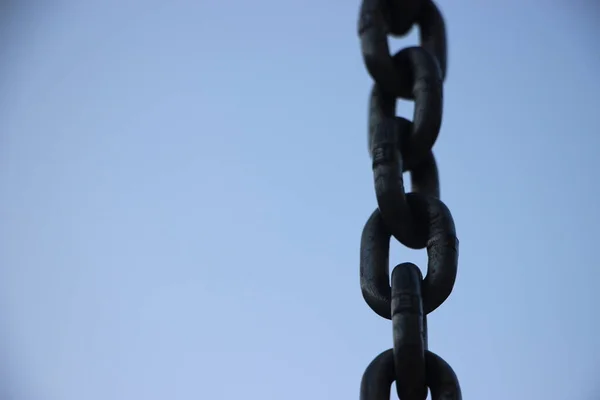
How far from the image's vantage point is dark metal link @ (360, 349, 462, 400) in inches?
80.6

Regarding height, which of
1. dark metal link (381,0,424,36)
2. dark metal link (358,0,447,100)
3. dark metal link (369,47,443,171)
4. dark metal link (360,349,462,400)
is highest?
dark metal link (381,0,424,36)

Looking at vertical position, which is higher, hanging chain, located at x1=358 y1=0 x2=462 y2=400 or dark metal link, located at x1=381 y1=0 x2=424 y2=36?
dark metal link, located at x1=381 y1=0 x2=424 y2=36

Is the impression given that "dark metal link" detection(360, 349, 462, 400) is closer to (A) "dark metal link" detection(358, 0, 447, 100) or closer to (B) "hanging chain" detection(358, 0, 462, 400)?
(B) "hanging chain" detection(358, 0, 462, 400)

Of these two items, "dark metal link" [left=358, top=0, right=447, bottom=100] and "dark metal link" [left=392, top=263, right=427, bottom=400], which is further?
"dark metal link" [left=358, top=0, right=447, bottom=100]

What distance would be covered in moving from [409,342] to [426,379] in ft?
0.41

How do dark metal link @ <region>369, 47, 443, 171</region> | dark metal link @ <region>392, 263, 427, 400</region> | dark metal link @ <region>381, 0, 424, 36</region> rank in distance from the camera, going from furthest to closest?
1. dark metal link @ <region>381, 0, 424, 36</region>
2. dark metal link @ <region>369, 47, 443, 171</region>
3. dark metal link @ <region>392, 263, 427, 400</region>

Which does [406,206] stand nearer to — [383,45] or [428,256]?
[428,256]

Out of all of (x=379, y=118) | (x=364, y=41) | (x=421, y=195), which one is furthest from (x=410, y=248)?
(x=364, y=41)

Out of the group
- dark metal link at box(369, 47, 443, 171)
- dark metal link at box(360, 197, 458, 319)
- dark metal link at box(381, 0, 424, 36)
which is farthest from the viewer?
dark metal link at box(381, 0, 424, 36)

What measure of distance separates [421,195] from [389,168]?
155mm

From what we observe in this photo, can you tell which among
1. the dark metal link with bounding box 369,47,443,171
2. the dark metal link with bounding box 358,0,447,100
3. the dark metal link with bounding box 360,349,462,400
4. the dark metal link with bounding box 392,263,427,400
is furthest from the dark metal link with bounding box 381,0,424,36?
the dark metal link with bounding box 360,349,462,400

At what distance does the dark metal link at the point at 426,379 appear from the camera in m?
2.05

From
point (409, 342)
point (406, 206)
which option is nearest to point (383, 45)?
point (406, 206)

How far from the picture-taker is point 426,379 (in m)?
2.07
